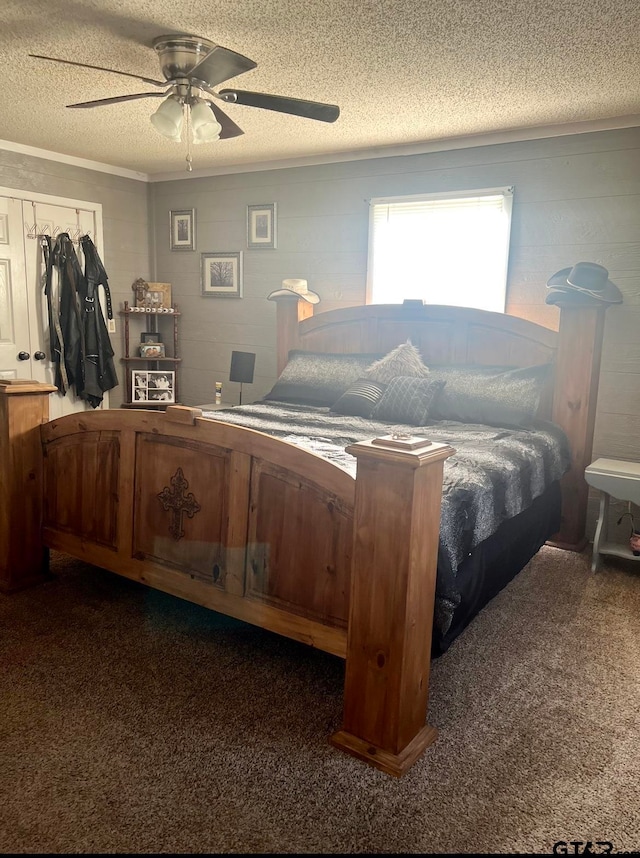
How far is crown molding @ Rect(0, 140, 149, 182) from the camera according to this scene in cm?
448

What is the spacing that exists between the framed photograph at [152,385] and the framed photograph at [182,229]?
109cm

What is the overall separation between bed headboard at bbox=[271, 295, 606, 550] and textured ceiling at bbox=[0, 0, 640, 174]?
1.06 m

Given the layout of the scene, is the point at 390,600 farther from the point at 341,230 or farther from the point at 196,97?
the point at 341,230

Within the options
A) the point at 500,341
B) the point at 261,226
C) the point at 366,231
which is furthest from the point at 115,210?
the point at 500,341

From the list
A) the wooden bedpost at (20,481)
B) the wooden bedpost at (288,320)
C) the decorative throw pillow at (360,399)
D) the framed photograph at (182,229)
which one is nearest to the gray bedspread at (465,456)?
the decorative throw pillow at (360,399)

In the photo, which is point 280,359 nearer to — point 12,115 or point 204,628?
point 12,115

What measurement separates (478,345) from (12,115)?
312 centimetres

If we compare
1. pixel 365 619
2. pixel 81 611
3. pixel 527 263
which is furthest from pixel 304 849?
pixel 527 263

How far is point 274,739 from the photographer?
1.87m

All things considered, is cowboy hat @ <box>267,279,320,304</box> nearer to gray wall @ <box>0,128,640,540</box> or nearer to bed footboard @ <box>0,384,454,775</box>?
gray wall @ <box>0,128,640,540</box>

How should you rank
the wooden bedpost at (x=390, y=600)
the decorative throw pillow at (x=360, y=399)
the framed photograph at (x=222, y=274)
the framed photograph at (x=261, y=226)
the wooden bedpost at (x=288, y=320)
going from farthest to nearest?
the framed photograph at (x=222, y=274) < the framed photograph at (x=261, y=226) < the wooden bedpost at (x=288, y=320) < the decorative throw pillow at (x=360, y=399) < the wooden bedpost at (x=390, y=600)

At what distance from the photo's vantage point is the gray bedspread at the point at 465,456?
2.18 m

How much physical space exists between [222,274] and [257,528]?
3518mm

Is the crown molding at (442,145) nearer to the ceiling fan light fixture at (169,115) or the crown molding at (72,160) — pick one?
the crown molding at (72,160)
